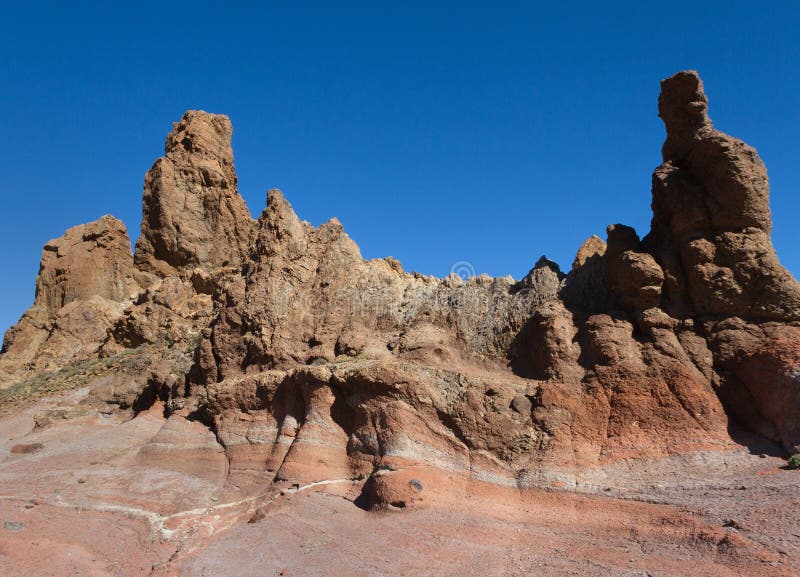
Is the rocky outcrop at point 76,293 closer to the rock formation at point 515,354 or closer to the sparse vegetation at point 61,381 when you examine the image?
the sparse vegetation at point 61,381

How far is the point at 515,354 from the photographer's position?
60.7 ft

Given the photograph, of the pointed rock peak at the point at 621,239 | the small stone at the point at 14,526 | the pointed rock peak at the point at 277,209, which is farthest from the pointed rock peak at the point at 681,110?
the small stone at the point at 14,526

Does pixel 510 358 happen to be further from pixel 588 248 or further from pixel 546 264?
pixel 588 248

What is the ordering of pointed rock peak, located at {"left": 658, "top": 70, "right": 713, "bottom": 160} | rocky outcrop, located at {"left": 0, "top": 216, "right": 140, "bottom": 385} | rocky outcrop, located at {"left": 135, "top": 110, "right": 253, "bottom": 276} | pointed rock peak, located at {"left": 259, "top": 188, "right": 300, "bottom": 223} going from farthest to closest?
rocky outcrop, located at {"left": 135, "top": 110, "right": 253, "bottom": 276} < rocky outcrop, located at {"left": 0, "top": 216, "right": 140, "bottom": 385} < pointed rock peak, located at {"left": 259, "top": 188, "right": 300, "bottom": 223} < pointed rock peak, located at {"left": 658, "top": 70, "right": 713, "bottom": 160}

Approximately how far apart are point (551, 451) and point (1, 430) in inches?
911

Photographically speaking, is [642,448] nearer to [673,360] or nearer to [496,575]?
[673,360]

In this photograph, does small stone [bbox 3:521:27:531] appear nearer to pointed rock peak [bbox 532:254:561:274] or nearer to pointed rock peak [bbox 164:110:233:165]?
pointed rock peak [bbox 532:254:561:274]

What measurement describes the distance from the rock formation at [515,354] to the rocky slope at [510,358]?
5 cm

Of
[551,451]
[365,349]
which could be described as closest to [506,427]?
[551,451]

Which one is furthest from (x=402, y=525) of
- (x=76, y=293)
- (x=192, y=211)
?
(x=76, y=293)

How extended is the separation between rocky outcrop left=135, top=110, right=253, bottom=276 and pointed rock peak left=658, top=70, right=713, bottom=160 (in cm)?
2988

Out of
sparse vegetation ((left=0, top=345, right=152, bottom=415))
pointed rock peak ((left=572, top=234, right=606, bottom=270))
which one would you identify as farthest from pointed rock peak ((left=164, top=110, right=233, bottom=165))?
pointed rock peak ((left=572, top=234, right=606, bottom=270))

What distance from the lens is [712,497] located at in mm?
12188

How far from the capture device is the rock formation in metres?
14.8
